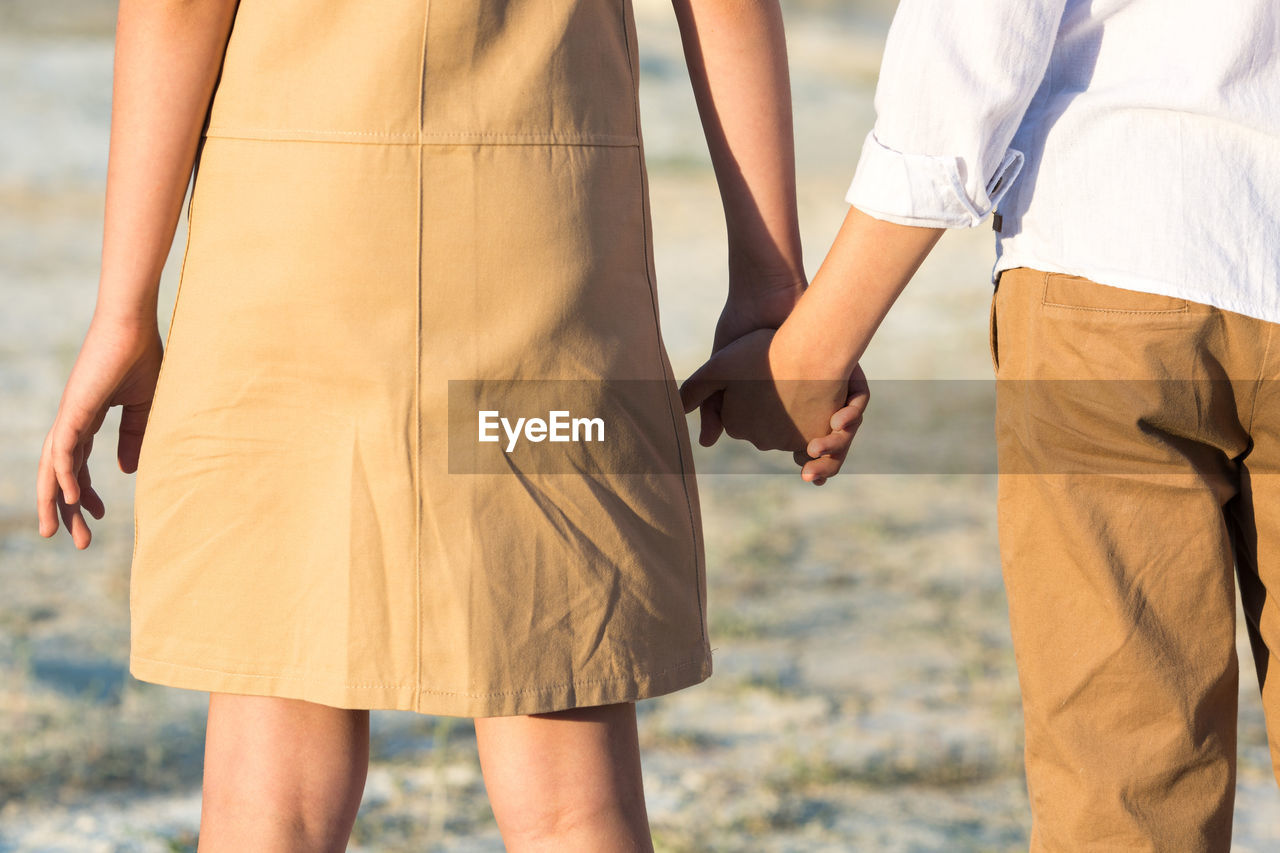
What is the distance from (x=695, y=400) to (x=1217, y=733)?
2.35ft

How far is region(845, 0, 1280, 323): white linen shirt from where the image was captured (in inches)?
53.1

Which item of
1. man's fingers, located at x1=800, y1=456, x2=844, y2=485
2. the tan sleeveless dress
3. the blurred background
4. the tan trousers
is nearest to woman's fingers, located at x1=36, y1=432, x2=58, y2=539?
the tan sleeveless dress

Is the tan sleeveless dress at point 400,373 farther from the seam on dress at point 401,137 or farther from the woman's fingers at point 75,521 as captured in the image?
the woman's fingers at point 75,521

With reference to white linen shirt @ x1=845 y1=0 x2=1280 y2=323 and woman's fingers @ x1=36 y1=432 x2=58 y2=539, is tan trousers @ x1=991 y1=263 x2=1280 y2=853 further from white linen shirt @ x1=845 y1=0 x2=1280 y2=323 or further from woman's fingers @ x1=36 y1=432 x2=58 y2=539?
woman's fingers @ x1=36 y1=432 x2=58 y2=539

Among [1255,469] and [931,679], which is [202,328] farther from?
[931,679]

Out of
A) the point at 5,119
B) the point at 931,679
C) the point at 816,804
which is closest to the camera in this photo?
the point at 816,804

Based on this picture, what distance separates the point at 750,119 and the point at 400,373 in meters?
0.55

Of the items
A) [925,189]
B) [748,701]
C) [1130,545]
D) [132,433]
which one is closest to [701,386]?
[925,189]

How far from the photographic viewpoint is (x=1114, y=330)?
1.41m

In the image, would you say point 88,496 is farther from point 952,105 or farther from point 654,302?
point 952,105

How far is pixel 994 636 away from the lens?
399 cm

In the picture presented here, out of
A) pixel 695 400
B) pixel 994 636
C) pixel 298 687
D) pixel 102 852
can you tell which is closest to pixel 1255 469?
pixel 695 400

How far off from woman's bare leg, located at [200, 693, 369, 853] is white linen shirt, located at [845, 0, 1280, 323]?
0.79m

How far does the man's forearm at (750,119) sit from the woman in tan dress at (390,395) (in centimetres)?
18
